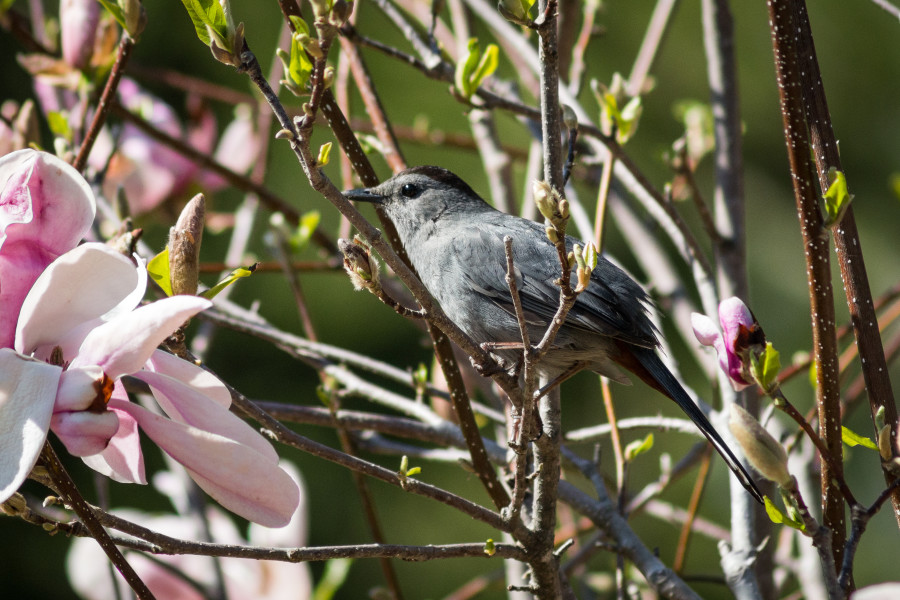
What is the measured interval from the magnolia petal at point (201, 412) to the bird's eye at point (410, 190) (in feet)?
5.48

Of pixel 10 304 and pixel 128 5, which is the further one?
pixel 128 5

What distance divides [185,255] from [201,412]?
0.29 m

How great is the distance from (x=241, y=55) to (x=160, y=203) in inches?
56.7

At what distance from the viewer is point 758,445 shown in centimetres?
101

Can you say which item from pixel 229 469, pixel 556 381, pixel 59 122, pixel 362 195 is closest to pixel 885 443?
pixel 556 381

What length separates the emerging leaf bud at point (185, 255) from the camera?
113 cm

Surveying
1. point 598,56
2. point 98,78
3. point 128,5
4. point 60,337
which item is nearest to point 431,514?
point 598,56

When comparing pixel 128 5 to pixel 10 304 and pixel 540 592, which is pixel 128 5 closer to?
pixel 10 304

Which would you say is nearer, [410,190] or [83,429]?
[83,429]

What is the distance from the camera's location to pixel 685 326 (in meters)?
2.47

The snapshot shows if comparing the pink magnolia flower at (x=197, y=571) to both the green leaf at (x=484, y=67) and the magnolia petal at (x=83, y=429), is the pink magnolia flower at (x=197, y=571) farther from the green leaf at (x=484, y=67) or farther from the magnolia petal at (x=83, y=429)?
the magnolia petal at (x=83, y=429)

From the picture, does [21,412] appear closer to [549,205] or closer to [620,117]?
[549,205]

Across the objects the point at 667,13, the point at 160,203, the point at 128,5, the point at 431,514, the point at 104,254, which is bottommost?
the point at 431,514

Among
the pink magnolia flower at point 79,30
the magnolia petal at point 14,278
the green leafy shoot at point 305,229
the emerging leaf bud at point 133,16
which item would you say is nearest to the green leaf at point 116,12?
the emerging leaf bud at point 133,16
